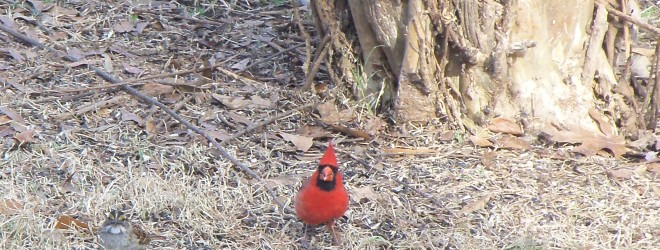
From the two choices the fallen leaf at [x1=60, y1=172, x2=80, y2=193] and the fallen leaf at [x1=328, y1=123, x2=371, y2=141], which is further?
the fallen leaf at [x1=328, y1=123, x2=371, y2=141]

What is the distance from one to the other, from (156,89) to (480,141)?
6.00ft

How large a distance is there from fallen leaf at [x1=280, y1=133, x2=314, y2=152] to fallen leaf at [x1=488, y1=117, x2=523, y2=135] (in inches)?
36.5

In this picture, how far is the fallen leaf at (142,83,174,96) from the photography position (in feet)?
17.9

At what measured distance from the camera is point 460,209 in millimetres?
4492

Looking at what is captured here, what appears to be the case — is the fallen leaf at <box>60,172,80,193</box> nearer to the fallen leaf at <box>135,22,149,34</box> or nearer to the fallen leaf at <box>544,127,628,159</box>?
the fallen leaf at <box>135,22,149,34</box>

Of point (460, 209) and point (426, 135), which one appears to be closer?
point (460, 209)

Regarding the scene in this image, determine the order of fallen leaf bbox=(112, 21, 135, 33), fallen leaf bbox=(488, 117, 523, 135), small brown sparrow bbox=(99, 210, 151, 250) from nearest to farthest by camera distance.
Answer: small brown sparrow bbox=(99, 210, 151, 250), fallen leaf bbox=(488, 117, 523, 135), fallen leaf bbox=(112, 21, 135, 33)

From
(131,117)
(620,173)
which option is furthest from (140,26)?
(620,173)

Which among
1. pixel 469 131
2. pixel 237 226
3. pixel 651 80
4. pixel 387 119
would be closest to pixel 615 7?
pixel 651 80

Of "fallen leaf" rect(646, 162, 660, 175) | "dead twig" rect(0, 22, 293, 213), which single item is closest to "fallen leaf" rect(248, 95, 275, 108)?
"dead twig" rect(0, 22, 293, 213)

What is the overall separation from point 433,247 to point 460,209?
32cm

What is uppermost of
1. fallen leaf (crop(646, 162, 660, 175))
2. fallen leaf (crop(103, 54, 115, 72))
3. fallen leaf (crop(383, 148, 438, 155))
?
fallen leaf (crop(646, 162, 660, 175))

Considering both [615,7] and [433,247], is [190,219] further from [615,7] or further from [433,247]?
[615,7]

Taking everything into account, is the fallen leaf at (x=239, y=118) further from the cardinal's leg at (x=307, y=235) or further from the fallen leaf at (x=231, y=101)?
the cardinal's leg at (x=307, y=235)
